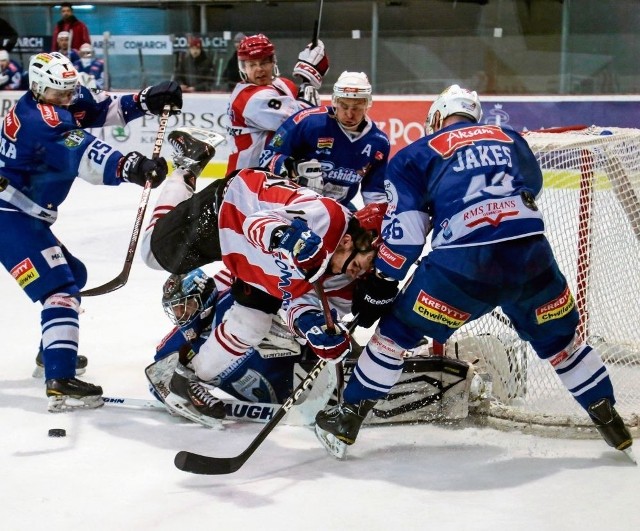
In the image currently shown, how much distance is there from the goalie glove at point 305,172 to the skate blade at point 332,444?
1255mm

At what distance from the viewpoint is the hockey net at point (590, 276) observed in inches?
128

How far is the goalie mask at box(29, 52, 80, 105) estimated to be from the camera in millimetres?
3412

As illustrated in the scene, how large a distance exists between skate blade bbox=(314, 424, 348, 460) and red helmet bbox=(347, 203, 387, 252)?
21.3 inches

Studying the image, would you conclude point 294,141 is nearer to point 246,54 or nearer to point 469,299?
point 246,54

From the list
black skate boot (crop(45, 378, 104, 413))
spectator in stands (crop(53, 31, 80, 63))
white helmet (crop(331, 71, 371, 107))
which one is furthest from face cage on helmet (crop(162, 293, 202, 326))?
spectator in stands (crop(53, 31, 80, 63))

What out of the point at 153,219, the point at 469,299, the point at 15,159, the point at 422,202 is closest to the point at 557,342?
the point at 469,299

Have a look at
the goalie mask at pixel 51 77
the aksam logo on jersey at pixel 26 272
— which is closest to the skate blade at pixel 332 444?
the aksam logo on jersey at pixel 26 272

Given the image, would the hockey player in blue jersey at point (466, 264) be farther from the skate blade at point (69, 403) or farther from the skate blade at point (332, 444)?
the skate blade at point (69, 403)

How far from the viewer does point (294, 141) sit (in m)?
3.96

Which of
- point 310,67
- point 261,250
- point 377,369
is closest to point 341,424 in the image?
point 377,369

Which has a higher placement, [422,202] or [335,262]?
[422,202]

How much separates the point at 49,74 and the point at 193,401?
1.25 metres

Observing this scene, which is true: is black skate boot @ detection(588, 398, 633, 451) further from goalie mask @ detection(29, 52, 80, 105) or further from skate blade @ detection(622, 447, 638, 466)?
goalie mask @ detection(29, 52, 80, 105)

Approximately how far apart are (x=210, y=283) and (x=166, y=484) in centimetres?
81
